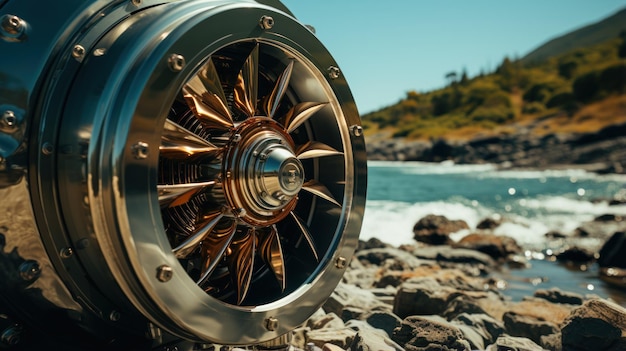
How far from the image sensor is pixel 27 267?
1574 millimetres

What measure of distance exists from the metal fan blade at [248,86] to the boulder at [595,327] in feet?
7.09

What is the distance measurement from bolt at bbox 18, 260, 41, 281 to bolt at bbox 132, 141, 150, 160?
453mm

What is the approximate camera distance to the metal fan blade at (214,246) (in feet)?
5.76

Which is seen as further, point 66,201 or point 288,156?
point 288,156

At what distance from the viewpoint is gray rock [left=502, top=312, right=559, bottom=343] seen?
4105mm

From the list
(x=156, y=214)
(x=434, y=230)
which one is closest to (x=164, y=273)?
(x=156, y=214)

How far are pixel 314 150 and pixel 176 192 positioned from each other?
55cm

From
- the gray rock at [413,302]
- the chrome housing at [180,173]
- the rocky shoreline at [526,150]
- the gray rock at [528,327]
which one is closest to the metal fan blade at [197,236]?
the chrome housing at [180,173]

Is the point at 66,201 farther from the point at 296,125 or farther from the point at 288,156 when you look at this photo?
the point at 296,125

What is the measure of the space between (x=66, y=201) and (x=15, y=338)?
430mm

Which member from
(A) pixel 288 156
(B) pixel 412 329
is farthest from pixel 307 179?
(B) pixel 412 329

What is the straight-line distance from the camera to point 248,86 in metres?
1.88

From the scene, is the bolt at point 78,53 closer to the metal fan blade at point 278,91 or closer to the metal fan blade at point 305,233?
the metal fan blade at point 278,91

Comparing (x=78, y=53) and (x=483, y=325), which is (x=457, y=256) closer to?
(x=483, y=325)
